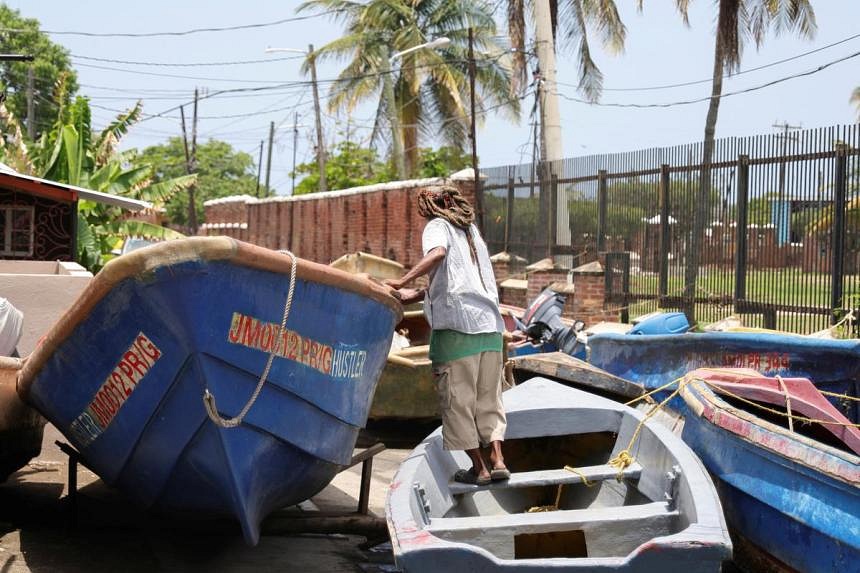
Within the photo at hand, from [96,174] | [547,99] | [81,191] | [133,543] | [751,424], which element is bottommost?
[133,543]

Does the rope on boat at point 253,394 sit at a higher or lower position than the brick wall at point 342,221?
lower

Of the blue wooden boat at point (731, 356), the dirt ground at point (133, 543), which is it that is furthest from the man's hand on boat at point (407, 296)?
the blue wooden boat at point (731, 356)

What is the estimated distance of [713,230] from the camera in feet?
44.9

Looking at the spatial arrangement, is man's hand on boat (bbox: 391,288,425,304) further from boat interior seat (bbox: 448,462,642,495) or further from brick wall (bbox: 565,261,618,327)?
brick wall (bbox: 565,261,618,327)

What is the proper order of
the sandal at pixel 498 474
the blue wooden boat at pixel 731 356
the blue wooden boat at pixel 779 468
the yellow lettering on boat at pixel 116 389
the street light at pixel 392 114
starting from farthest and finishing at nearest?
the street light at pixel 392 114 → the blue wooden boat at pixel 731 356 → the sandal at pixel 498 474 → the yellow lettering on boat at pixel 116 389 → the blue wooden boat at pixel 779 468

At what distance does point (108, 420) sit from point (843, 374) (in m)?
4.67

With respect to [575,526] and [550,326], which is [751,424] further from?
[550,326]

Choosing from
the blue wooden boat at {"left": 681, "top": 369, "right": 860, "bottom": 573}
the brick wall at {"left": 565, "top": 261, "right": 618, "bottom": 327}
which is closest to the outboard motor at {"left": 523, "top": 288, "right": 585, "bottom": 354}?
the brick wall at {"left": 565, "top": 261, "right": 618, "bottom": 327}

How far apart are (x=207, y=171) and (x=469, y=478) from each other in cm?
7365

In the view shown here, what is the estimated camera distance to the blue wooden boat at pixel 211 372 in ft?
17.1

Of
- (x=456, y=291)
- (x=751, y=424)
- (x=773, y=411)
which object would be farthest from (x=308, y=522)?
(x=773, y=411)

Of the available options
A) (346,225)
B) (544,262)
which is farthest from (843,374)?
(346,225)

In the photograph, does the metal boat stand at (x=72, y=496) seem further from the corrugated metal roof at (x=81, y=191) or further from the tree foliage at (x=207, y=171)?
the tree foliage at (x=207, y=171)

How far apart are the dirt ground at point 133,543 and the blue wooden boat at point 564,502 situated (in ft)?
2.58
